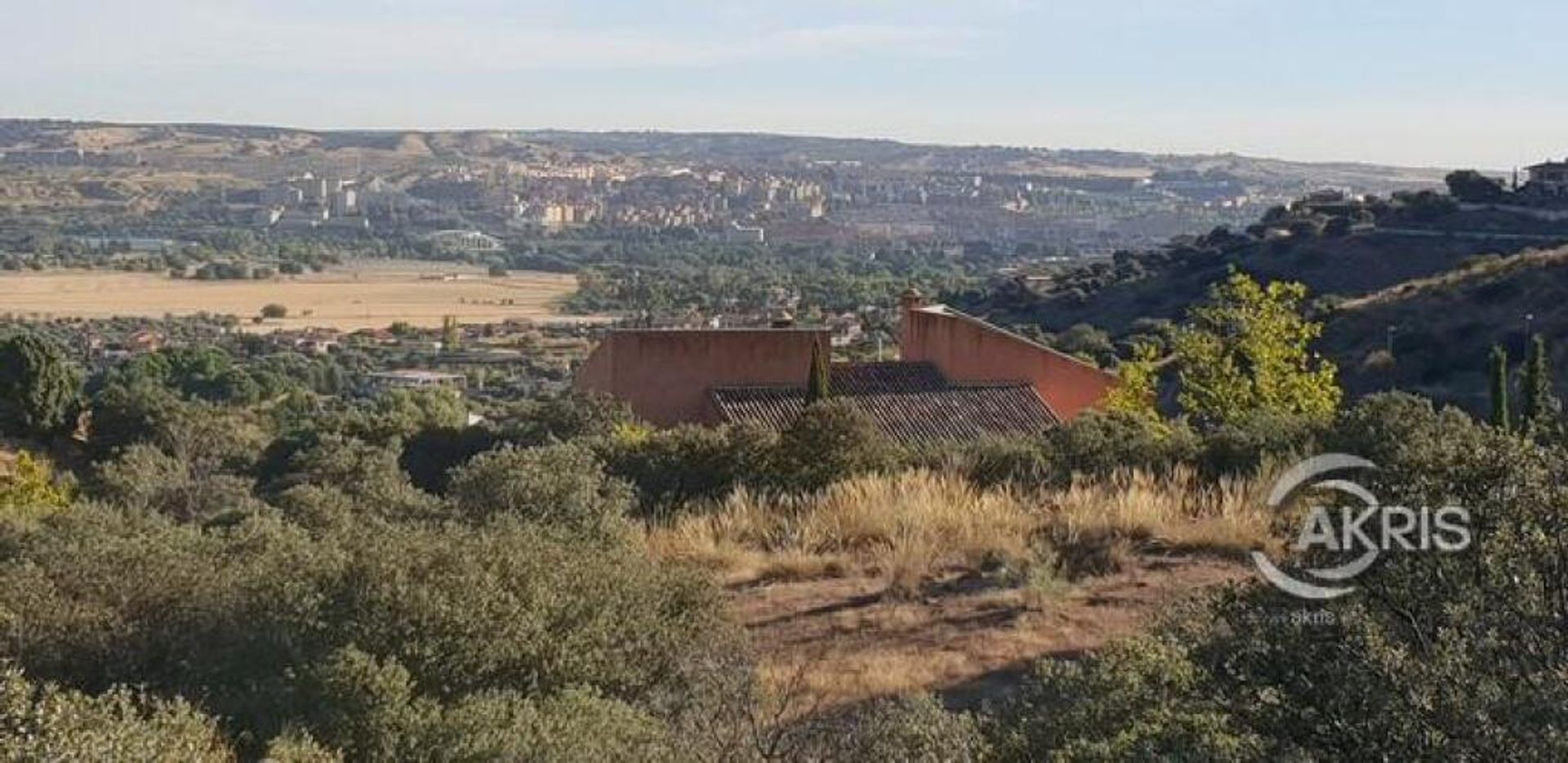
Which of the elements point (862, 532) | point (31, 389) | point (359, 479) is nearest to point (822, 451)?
point (862, 532)

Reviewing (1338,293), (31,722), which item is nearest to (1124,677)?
(31,722)

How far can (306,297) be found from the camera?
299 ft

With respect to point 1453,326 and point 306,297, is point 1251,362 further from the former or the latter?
point 306,297

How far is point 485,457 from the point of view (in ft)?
30.3

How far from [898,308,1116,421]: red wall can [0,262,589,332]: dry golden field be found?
54.6m

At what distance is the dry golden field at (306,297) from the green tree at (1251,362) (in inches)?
2351

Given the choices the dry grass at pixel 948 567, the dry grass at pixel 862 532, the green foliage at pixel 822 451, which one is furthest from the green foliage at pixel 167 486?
the dry grass at pixel 948 567

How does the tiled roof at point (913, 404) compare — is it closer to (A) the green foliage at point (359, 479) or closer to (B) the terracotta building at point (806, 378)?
(B) the terracotta building at point (806, 378)

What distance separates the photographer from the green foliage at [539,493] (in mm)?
8312

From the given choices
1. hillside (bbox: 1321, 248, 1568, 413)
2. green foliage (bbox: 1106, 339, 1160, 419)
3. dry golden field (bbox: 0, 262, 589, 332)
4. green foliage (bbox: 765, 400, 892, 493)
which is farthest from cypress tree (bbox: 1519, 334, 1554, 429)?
dry golden field (bbox: 0, 262, 589, 332)

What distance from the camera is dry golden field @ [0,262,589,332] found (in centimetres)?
7906

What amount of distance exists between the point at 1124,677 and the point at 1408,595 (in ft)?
3.48

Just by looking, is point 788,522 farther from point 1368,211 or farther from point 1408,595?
point 1368,211

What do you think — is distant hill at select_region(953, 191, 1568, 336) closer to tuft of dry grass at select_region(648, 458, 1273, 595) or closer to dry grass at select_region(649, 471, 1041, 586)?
tuft of dry grass at select_region(648, 458, 1273, 595)
